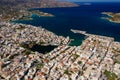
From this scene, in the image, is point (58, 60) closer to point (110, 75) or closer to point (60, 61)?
point (60, 61)

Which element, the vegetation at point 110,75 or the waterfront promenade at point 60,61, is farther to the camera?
the vegetation at point 110,75

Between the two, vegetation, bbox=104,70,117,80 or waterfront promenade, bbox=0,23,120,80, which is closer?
waterfront promenade, bbox=0,23,120,80

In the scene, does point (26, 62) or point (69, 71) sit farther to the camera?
point (26, 62)

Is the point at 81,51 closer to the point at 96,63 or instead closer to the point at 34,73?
the point at 96,63

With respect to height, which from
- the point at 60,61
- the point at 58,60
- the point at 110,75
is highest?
the point at 60,61

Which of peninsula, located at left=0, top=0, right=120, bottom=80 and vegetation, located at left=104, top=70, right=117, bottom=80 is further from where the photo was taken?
vegetation, located at left=104, top=70, right=117, bottom=80

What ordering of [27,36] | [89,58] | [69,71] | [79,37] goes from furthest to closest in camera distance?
[79,37], [27,36], [89,58], [69,71]

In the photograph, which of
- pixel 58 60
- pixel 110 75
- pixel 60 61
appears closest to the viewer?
pixel 110 75

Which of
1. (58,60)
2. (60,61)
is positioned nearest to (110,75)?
(60,61)

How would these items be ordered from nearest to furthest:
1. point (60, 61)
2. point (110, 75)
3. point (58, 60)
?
point (110, 75), point (60, 61), point (58, 60)

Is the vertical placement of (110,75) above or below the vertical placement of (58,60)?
below

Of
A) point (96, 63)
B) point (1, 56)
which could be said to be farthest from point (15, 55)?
point (96, 63)
